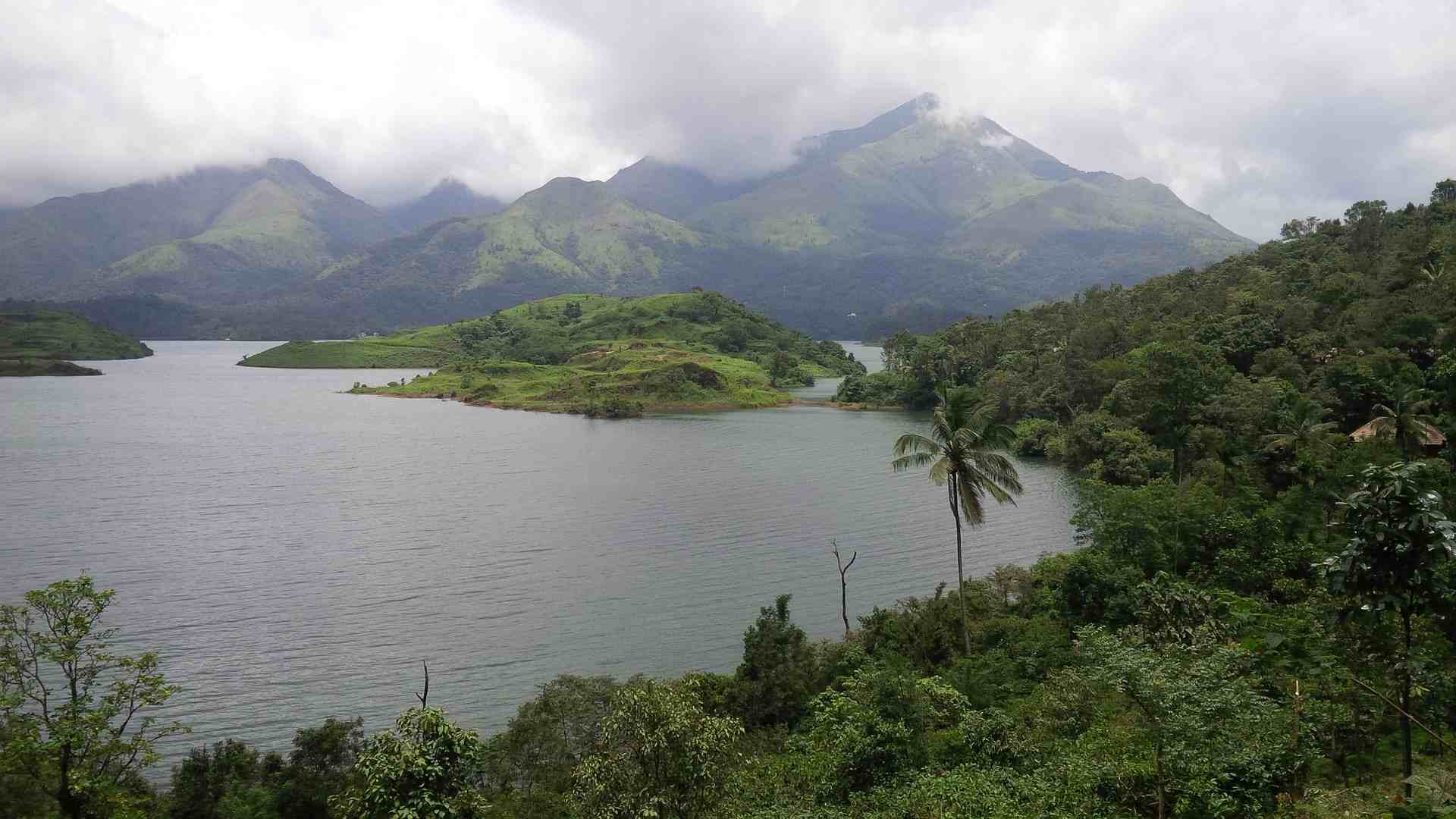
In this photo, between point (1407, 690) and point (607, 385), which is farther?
point (607, 385)

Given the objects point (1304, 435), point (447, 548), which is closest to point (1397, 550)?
point (1304, 435)

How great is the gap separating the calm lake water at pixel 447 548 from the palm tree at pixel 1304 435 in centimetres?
1376

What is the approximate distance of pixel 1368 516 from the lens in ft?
45.6

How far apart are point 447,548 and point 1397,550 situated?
4501cm

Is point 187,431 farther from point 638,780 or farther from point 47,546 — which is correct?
point 638,780

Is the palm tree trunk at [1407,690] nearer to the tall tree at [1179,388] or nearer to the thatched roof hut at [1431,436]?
the thatched roof hut at [1431,436]

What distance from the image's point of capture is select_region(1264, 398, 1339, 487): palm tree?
4550 cm

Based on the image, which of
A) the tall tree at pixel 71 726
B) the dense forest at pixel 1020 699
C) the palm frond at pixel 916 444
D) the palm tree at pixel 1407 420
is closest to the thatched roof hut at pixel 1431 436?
the palm tree at pixel 1407 420

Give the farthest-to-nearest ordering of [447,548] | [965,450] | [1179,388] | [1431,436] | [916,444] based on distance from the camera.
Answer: [1179,388] → [447,548] → [1431,436] → [916,444] → [965,450]

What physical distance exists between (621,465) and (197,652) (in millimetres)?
47189

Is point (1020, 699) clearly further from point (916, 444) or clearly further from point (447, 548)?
point (447, 548)

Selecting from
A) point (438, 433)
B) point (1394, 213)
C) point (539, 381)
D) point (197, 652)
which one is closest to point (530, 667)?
point (197, 652)

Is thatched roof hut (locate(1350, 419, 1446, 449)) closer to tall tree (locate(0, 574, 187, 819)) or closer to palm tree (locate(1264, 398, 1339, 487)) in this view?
palm tree (locate(1264, 398, 1339, 487))

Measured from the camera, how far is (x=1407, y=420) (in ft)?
129
